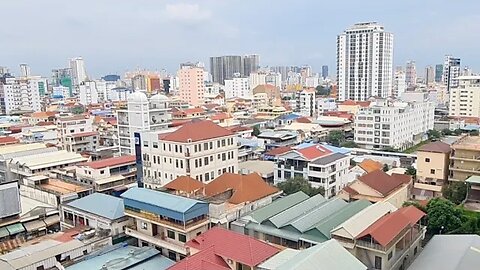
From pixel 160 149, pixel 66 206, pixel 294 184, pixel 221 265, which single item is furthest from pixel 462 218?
pixel 66 206

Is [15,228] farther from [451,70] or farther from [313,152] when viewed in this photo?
[451,70]

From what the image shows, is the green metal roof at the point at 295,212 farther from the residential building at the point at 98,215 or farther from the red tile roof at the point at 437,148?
the red tile roof at the point at 437,148

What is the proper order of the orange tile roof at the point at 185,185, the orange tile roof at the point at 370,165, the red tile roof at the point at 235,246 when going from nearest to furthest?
the red tile roof at the point at 235,246
the orange tile roof at the point at 185,185
the orange tile roof at the point at 370,165

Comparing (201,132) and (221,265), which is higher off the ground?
(201,132)

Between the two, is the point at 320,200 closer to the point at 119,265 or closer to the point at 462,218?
the point at 462,218

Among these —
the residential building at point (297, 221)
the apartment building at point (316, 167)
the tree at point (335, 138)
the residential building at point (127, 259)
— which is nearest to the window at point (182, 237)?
the residential building at point (127, 259)

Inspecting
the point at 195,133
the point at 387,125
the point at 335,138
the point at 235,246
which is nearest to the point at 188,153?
the point at 195,133

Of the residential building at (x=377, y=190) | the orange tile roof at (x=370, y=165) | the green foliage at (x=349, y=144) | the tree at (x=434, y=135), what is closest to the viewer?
the residential building at (x=377, y=190)
